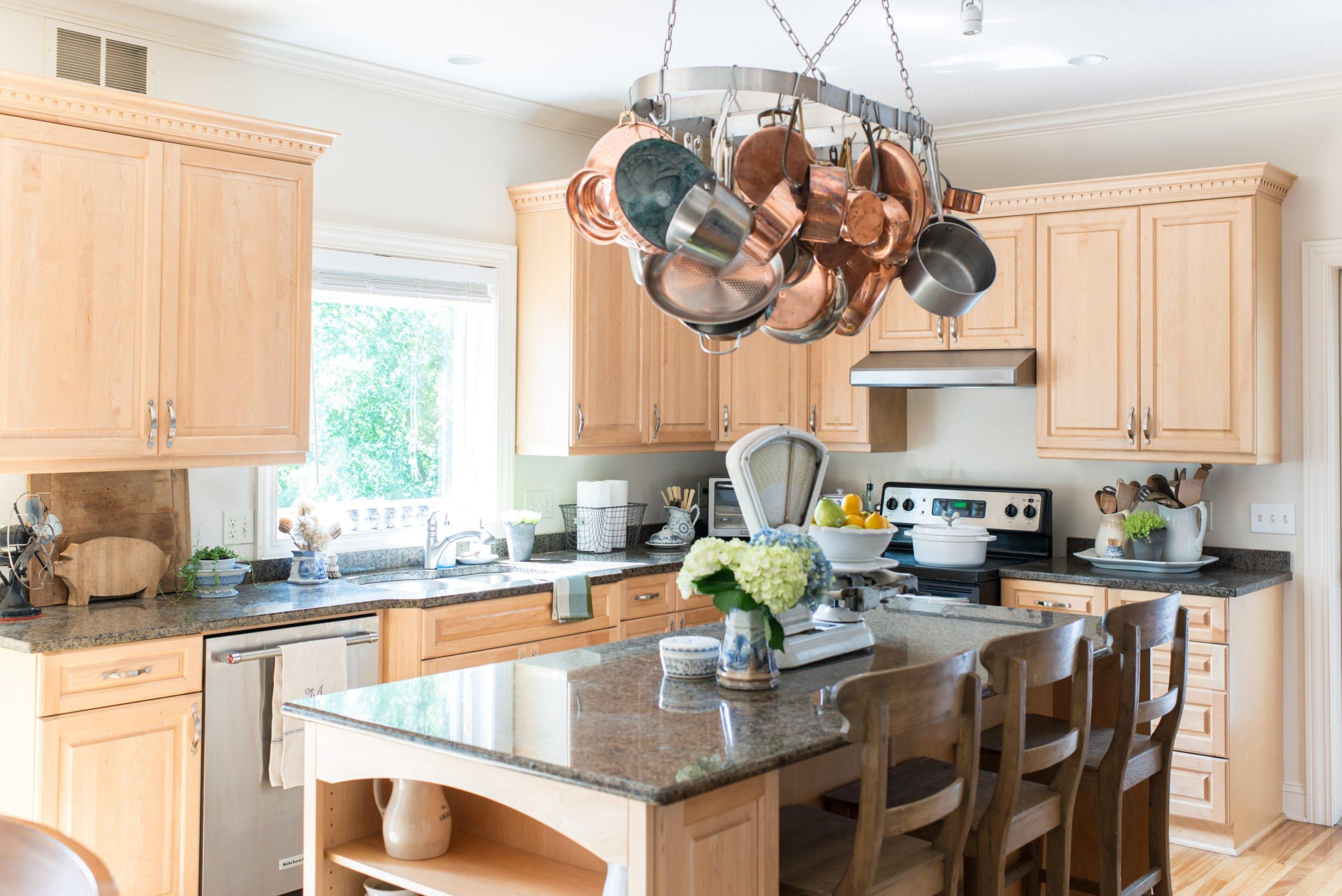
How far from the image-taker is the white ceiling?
3.66 m

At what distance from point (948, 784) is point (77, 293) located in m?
2.58

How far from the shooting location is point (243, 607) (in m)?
3.45

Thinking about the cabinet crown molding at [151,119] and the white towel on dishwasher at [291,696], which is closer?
the cabinet crown molding at [151,119]

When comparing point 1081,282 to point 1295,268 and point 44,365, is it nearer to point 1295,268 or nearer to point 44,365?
point 1295,268

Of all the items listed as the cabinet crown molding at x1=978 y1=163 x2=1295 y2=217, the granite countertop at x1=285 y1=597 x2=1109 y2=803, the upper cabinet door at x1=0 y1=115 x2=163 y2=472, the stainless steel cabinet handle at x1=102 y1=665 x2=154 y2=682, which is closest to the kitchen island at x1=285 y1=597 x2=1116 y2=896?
the granite countertop at x1=285 y1=597 x2=1109 y2=803

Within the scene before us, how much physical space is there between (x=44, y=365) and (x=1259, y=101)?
14.0ft

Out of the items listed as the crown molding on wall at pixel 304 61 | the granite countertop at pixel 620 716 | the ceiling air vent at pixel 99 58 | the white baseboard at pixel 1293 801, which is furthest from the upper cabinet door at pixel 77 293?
the white baseboard at pixel 1293 801

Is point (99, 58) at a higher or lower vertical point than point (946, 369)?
higher

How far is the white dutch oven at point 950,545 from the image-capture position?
4.57m

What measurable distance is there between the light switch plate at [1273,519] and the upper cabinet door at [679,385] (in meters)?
2.18

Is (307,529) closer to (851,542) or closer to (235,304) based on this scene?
(235,304)

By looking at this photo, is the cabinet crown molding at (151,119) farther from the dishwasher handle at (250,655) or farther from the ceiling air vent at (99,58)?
the dishwasher handle at (250,655)

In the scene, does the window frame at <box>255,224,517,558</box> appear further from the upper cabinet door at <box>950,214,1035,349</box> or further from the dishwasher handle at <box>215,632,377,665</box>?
the upper cabinet door at <box>950,214,1035,349</box>

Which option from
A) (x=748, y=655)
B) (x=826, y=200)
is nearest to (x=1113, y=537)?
(x=748, y=655)
